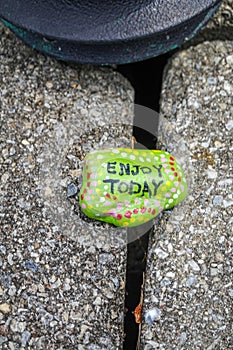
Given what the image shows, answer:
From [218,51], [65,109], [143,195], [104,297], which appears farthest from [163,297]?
[218,51]

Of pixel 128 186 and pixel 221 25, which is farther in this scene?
pixel 221 25

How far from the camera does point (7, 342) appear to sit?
4.84ft

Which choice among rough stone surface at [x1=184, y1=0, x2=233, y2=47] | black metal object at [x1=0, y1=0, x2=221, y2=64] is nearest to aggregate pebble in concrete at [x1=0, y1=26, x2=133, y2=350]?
black metal object at [x1=0, y1=0, x2=221, y2=64]

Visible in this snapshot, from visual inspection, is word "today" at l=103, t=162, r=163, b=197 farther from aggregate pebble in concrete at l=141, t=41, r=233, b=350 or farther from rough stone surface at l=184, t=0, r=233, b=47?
rough stone surface at l=184, t=0, r=233, b=47

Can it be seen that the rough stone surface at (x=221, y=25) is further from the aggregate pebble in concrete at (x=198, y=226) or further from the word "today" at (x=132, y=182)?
the word "today" at (x=132, y=182)

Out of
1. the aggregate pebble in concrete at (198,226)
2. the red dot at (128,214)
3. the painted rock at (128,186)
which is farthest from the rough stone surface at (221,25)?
the red dot at (128,214)

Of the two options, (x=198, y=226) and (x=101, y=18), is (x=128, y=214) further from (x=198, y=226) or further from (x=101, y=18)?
(x=101, y=18)

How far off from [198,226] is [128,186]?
0.26 m

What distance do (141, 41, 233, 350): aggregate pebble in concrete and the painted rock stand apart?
0.10 meters

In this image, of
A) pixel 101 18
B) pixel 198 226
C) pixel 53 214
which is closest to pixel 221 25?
pixel 101 18

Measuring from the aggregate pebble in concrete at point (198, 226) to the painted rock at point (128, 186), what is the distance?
10 cm

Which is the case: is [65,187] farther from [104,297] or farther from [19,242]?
[104,297]

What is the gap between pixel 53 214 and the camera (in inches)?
62.0

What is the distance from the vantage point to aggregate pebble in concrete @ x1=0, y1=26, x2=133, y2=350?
59.1 inches
